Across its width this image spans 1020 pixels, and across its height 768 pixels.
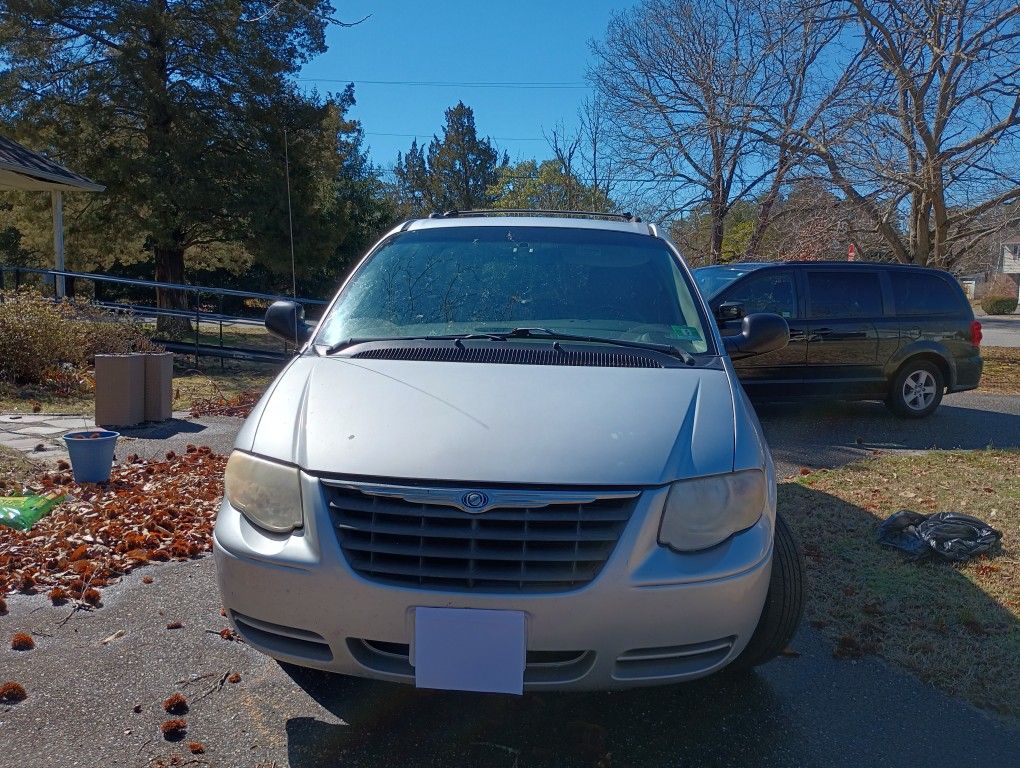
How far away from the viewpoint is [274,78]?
1938 centimetres

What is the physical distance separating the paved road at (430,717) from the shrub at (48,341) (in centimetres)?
734

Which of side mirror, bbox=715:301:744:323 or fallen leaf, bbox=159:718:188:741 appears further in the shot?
side mirror, bbox=715:301:744:323

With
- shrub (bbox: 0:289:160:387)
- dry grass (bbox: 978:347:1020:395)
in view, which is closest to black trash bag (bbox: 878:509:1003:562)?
shrub (bbox: 0:289:160:387)

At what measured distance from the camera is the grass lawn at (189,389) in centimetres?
920

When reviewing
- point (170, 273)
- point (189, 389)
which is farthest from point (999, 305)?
point (189, 389)

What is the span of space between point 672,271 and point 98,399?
19.9ft

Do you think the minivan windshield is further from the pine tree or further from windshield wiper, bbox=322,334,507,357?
the pine tree

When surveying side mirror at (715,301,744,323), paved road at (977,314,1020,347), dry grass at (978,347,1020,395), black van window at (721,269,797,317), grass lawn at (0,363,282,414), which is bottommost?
grass lawn at (0,363,282,414)

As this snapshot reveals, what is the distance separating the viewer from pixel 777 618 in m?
3.04

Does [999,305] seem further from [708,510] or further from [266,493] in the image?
[266,493]

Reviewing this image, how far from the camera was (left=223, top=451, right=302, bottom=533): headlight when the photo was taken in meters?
2.60

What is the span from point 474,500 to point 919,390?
8.61m

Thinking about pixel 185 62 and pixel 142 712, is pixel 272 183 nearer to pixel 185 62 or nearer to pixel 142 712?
pixel 185 62

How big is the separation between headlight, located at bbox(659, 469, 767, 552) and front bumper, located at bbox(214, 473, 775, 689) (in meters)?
0.03
